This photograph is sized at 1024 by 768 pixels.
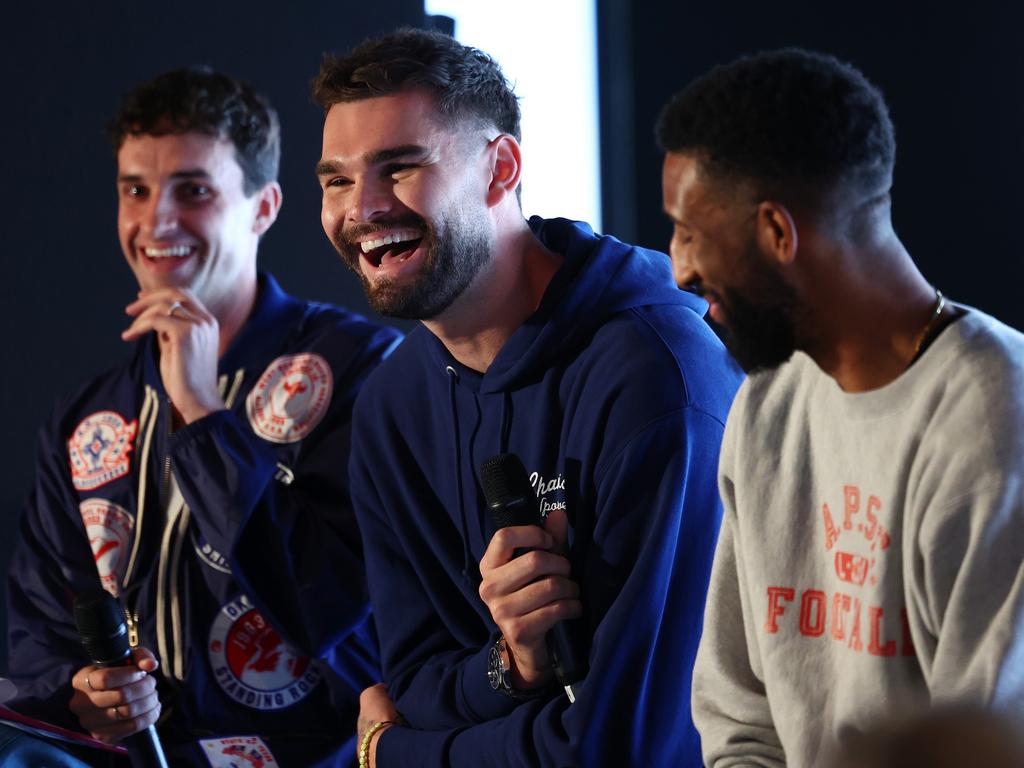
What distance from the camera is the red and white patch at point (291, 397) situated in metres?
2.08

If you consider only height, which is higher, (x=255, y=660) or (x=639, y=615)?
(x=639, y=615)

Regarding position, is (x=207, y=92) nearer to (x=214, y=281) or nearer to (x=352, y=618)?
(x=214, y=281)

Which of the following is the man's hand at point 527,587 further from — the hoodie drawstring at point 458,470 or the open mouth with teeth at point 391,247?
the open mouth with teeth at point 391,247

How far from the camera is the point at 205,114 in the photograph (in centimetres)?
227

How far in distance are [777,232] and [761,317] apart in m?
0.07

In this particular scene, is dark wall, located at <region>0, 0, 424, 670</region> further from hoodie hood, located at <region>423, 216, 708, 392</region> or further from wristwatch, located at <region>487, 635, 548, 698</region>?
wristwatch, located at <region>487, 635, 548, 698</region>

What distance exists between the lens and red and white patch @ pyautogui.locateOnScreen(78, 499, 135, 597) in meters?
2.12

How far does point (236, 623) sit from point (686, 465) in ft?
2.91

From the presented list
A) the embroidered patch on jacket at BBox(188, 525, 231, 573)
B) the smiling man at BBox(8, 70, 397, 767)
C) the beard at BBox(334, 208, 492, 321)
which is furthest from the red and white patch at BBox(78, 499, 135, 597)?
the beard at BBox(334, 208, 492, 321)

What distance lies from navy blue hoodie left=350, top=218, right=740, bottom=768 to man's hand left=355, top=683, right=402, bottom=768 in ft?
0.07

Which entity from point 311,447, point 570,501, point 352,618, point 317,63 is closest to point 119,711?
point 352,618

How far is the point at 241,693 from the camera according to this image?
200 centimetres

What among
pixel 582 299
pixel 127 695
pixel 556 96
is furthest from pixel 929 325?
pixel 556 96

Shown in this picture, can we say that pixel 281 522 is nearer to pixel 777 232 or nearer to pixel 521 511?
pixel 521 511
